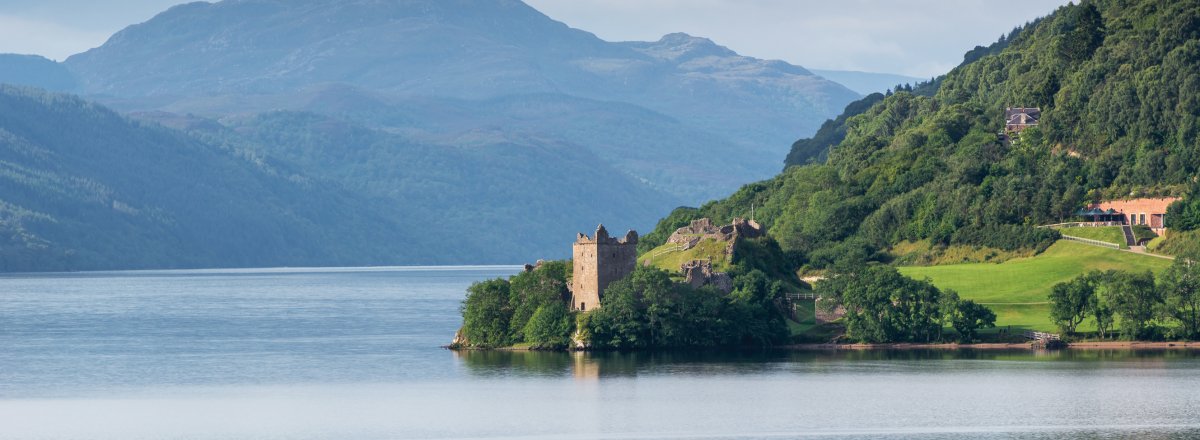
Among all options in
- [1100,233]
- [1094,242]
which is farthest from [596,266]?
[1100,233]

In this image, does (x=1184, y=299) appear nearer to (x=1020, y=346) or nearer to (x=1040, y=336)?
(x=1040, y=336)

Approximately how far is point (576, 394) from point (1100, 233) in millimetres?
88742

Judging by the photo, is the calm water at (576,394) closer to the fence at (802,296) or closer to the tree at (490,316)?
the tree at (490,316)

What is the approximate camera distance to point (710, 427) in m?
91.7

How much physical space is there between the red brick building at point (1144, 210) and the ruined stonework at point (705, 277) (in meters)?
53.8

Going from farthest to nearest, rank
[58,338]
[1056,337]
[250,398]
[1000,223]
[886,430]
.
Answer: [1000,223], [58,338], [1056,337], [250,398], [886,430]

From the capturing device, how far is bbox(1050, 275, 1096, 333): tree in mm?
136750

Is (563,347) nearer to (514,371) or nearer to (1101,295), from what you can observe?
(514,371)

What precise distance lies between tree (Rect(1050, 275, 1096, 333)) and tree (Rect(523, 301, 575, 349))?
3391 centimetres

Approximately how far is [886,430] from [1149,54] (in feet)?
394

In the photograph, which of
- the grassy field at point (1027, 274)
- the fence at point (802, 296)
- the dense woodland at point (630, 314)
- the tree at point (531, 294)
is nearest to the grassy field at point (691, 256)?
the fence at point (802, 296)

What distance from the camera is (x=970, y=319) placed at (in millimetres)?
138500

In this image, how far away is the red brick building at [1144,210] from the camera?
180887 mm

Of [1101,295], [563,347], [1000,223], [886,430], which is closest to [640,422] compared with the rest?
[886,430]
